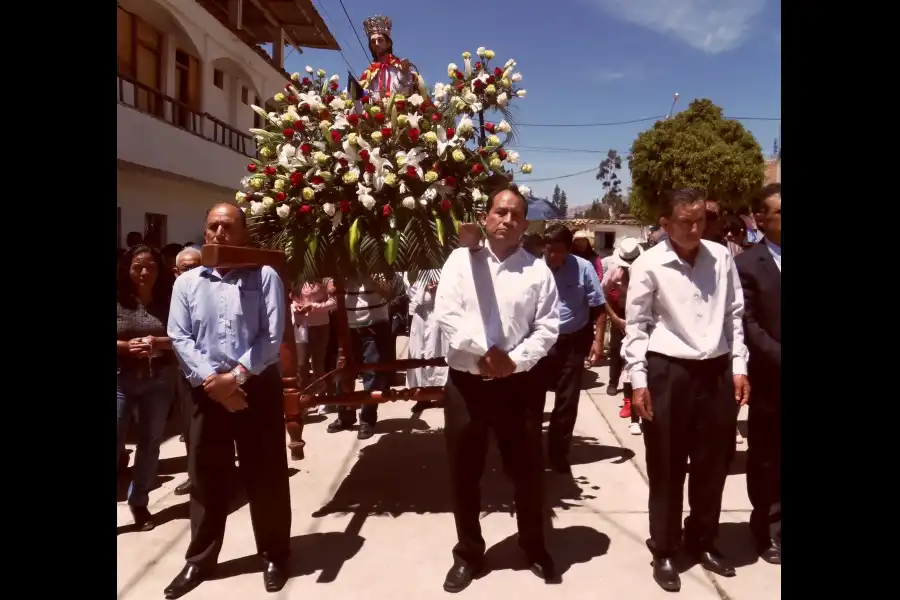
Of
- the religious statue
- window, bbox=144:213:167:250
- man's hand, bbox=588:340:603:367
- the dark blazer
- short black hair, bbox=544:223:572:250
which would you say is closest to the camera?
the dark blazer

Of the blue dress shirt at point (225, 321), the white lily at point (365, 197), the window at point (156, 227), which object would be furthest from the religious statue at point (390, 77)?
the window at point (156, 227)

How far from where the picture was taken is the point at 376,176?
12.0 ft

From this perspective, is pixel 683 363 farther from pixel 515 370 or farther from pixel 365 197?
pixel 365 197

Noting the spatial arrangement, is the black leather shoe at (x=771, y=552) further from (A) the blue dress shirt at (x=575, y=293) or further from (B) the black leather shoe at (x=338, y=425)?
(B) the black leather shoe at (x=338, y=425)

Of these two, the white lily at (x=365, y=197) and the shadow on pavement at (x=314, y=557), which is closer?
the shadow on pavement at (x=314, y=557)

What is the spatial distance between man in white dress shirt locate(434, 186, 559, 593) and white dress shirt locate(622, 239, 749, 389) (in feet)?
1.44

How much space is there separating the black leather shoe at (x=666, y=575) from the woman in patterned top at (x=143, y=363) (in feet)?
9.96

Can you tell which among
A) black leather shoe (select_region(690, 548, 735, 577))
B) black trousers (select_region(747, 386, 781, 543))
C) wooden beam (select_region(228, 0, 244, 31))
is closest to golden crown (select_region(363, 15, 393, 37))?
black trousers (select_region(747, 386, 781, 543))

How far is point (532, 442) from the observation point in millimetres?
3232

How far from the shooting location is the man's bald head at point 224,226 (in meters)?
3.17

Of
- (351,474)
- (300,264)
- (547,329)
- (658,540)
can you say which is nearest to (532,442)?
(547,329)

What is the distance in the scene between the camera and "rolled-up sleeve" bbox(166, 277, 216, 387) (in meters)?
3.05

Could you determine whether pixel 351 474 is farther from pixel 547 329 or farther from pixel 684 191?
pixel 684 191

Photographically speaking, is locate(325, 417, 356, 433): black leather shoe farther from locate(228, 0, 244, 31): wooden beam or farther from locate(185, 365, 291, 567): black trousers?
locate(228, 0, 244, 31): wooden beam
